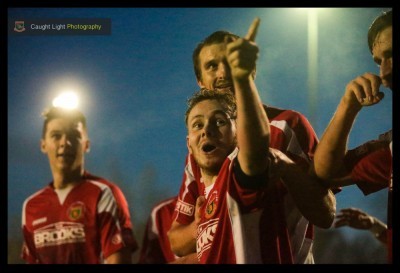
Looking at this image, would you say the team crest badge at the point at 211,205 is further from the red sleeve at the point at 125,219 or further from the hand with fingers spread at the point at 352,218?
the hand with fingers spread at the point at 352,218

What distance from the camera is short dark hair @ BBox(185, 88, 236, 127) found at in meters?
2.89

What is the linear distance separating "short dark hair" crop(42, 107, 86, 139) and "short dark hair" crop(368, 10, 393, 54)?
1.49 m

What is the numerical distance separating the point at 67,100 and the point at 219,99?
2.58 ft

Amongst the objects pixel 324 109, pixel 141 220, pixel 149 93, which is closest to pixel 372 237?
pixel 324 109

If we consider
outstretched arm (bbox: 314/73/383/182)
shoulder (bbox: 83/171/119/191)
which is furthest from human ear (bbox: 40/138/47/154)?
outstretched arm (bbox: 314/73/383/182)

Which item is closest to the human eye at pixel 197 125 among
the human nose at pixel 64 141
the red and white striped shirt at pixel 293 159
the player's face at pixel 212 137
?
the player's face at pixel 212 137

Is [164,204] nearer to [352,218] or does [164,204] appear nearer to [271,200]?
[271,200]

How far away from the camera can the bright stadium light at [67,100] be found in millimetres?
3051

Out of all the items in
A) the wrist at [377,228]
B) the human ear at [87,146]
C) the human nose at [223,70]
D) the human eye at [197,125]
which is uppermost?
the human nose at [223,70]

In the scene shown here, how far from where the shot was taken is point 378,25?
296 cm

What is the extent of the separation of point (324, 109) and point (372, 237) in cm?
66

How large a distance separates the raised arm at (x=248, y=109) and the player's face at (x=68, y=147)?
0.96m

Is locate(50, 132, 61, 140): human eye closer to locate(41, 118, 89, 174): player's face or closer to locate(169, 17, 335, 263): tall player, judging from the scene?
locate(41, 118, 89, 174): player's face
